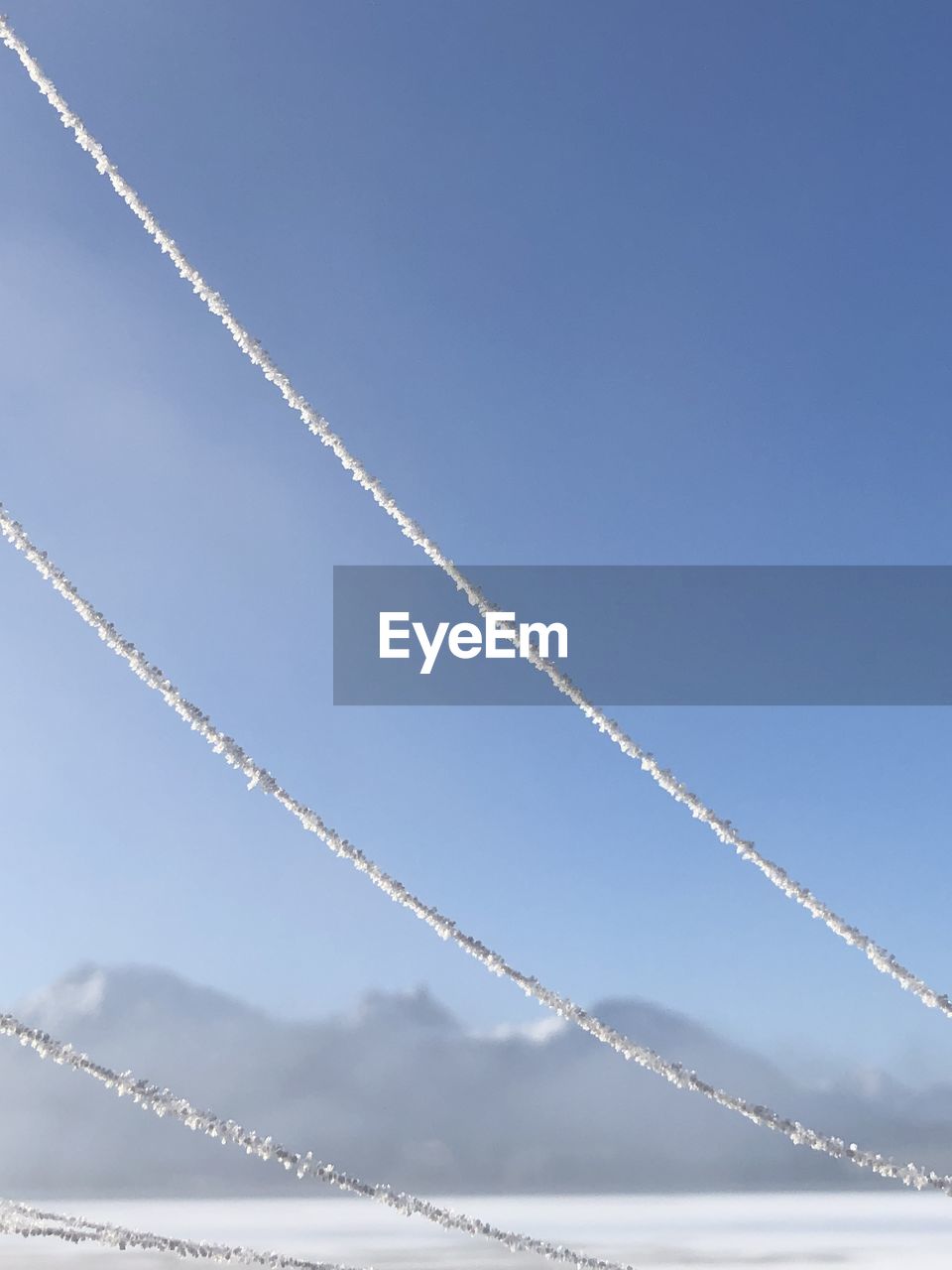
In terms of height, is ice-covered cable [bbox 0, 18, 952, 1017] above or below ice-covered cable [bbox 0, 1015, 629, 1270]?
above

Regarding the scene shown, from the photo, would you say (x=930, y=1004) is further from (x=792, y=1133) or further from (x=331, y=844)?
(x=331, y=844)

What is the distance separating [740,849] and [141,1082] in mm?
2821

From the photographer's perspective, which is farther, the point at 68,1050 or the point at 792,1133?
the point at 792,1133

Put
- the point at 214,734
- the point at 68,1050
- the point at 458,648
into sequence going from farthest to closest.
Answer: the point at 458,648, the point at 214,734, the point at 68,1050

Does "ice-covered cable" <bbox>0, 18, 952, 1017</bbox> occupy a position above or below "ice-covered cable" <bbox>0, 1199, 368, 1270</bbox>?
above

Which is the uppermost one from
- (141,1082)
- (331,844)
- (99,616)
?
(99,616)

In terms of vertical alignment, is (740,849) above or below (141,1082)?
above

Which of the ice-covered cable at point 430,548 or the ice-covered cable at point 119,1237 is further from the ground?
the ice-covered cable at point 430,548

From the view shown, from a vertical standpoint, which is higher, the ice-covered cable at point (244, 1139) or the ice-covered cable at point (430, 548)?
the ice-covered cable at point (430, 548)

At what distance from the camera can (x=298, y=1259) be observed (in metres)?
5.62

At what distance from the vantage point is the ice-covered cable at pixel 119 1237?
4977mm

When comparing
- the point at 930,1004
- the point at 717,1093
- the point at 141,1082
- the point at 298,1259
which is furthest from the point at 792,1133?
the point at 141,1082

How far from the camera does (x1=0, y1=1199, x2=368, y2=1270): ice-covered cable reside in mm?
4977

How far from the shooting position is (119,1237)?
5160 mm
